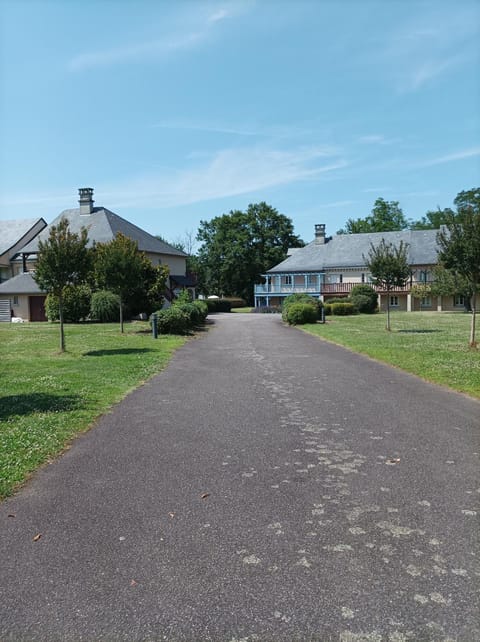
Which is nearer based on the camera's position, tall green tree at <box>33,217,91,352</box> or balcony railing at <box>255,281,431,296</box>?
tall green tree at <box>33,217,91,352</box>

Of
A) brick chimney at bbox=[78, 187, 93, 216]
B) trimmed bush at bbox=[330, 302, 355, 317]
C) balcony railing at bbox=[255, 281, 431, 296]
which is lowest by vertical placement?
trimmed bush at bbox=[330, 302, 355, 317]

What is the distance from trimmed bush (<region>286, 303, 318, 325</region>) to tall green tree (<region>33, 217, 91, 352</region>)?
1671 cm

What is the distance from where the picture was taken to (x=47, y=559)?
3.63m

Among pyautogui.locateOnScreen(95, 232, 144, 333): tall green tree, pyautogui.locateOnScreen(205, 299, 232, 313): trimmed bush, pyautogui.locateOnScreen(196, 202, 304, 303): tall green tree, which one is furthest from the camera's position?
pyautogui.locateOnScreen(196, 202, 304, 303): tall green tree

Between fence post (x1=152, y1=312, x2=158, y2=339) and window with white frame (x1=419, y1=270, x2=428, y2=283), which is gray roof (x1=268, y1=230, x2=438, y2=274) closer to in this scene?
window with white frame (x1=419, y1=270, x2=428, y2=283)

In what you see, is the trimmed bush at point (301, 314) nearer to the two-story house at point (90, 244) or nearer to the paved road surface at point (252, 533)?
the two-story house at point (90, 244)

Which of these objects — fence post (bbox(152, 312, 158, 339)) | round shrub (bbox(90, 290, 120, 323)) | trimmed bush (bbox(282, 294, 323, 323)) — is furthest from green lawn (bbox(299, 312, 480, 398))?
round shrub (bbox(90, 290, 120, 323))

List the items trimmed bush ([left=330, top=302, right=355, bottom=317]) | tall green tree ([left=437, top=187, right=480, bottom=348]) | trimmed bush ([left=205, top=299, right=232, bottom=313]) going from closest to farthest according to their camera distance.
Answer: tall green tree ([left=437, top=187, right=480, bottom=348]), trimmed bush ([left=330, top=302, right=355, bottom=317]), trimmed bush ([left=205, top=299, right=232, bottom=313])

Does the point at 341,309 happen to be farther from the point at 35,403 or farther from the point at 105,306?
the point at 35,403

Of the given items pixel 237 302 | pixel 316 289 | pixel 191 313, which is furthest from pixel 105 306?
pixel 237 302

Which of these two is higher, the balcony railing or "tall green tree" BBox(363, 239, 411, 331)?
"tall green tree" BBox(363, 239, 411, 331)

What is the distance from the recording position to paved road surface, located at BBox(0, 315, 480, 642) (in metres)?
2.94

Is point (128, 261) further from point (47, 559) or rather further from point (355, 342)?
point (47, 559)

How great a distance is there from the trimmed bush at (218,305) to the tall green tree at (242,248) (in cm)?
1536
